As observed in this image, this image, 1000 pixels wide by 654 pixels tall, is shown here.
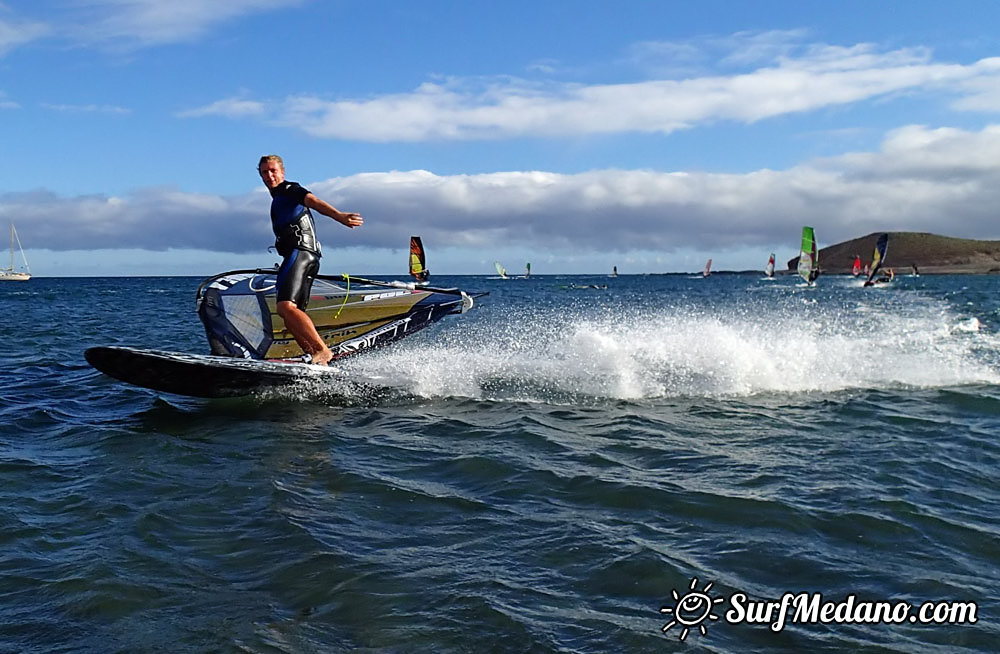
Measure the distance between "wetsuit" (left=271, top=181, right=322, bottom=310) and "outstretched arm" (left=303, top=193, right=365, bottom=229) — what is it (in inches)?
12.0

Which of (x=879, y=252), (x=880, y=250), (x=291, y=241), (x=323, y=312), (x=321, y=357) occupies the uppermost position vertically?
(x=880, y=250)

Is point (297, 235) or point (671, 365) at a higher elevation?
point (297, 235)

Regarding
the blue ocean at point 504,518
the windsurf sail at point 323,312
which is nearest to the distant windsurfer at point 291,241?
the blue ocean at point 504,518

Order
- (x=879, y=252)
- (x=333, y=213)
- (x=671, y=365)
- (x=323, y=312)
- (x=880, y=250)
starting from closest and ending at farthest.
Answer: (x=333, y=213) → (x=323, y=312) → (x=671, y=365) → (x=880, y=250) → (x=879, y=252)


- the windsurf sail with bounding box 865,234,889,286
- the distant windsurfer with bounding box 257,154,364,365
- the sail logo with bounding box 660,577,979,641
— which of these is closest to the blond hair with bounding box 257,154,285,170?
the distant windsurfer with bounding box 257,154,364,365

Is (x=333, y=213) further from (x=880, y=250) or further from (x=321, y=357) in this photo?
(x=880, y=250)

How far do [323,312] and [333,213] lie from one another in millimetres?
3071

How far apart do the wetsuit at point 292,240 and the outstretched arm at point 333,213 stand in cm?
30

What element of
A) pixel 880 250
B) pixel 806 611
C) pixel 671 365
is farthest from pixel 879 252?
pixel 806 611

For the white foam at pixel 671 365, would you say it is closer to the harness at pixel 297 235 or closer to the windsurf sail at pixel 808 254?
the harness at pixel 297 235

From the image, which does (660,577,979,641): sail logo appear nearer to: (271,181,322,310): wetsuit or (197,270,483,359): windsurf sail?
(271,181,322,310): wetsuit

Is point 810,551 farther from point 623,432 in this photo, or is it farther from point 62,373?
point 62,373

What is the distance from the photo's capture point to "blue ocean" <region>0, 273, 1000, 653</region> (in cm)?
359

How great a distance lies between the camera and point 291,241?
335 inches
